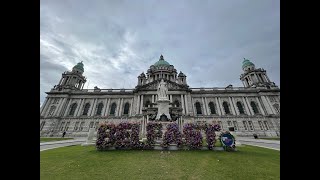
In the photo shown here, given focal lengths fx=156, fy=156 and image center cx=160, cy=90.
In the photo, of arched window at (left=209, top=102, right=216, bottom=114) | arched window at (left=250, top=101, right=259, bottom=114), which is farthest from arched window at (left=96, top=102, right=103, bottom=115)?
arched window at (left=250, top=101, right=259, bottom=114)

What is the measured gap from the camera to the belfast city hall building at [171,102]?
148 ft

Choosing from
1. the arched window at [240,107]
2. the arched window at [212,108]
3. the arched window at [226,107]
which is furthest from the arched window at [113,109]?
the arched window at [240,107]

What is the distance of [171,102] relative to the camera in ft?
144

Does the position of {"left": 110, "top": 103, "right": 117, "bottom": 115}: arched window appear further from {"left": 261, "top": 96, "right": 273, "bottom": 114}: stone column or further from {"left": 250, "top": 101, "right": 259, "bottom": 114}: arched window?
{"left": 261, "top": 96, "right": 273, "bottom": 114}: stone column

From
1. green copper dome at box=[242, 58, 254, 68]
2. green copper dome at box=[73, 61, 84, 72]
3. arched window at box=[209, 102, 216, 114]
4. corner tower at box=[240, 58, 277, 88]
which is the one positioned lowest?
arched window at box=[209, 102, 216, 114]

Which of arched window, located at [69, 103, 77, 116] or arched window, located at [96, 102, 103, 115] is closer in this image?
arched window, located at [69, 103, 77, 116]

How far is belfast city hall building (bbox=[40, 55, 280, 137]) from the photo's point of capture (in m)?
45.1

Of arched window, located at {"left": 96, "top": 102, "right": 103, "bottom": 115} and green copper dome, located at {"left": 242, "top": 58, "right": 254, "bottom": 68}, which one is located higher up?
green copper dome, located at {"left": 242, "top": 58, "right": 254, "bottom": 68}

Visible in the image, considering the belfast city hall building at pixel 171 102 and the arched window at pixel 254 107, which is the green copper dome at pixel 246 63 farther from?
the arched window at pixel 254 107

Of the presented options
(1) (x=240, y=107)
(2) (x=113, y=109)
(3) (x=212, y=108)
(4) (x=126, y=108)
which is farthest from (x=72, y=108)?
(1) (x=240, y=107)
